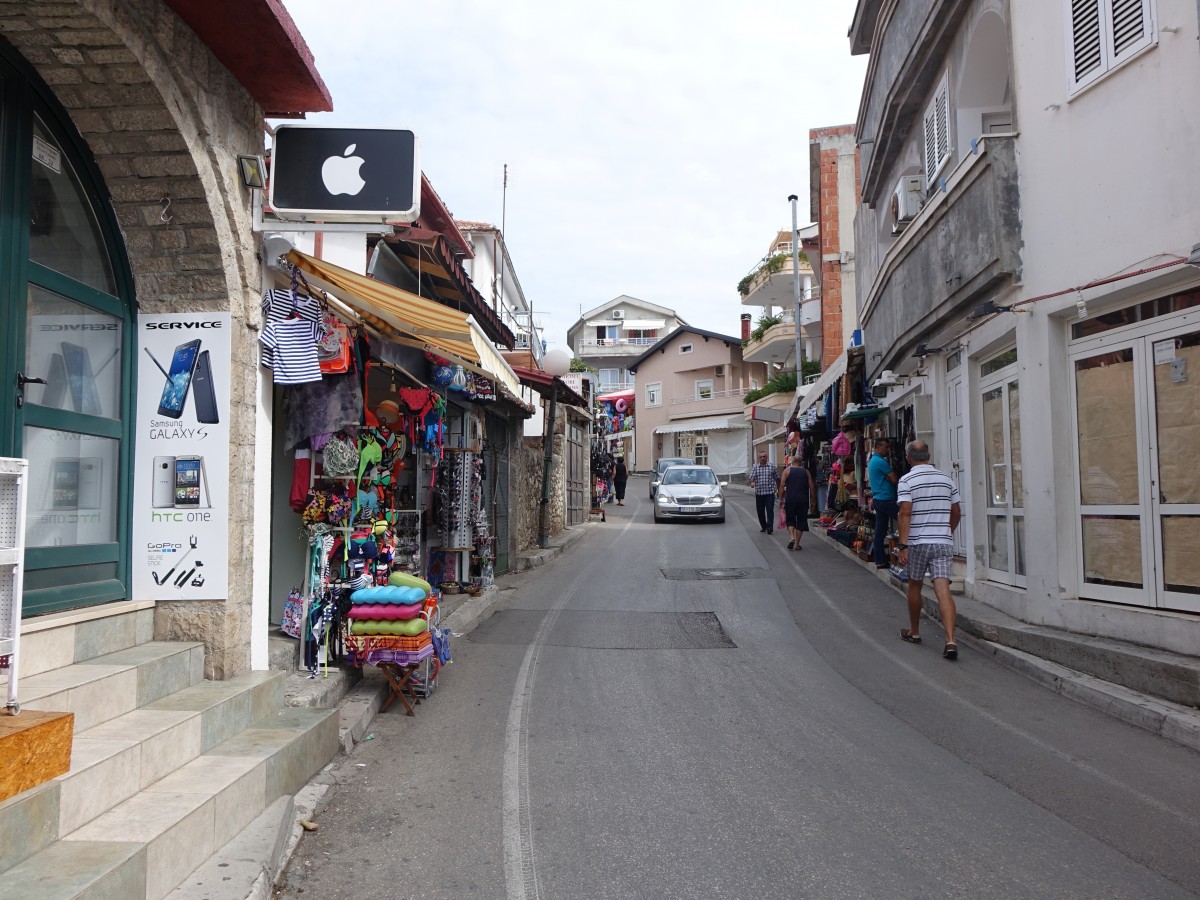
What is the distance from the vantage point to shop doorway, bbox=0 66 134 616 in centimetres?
457

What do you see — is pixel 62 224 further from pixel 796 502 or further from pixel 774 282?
pixel 774 282

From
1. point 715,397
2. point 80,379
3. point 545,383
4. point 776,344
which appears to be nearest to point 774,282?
point 776,344

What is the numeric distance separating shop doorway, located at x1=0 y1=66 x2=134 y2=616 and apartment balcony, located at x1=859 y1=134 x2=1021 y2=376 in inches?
296

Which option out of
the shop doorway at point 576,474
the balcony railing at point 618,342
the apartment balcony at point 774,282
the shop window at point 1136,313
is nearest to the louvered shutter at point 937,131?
the shop window at point 1136,313

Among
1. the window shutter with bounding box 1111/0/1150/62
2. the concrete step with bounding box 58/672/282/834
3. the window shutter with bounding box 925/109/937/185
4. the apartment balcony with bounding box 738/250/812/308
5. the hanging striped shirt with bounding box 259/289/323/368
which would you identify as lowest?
the concrete step with bounding box 58/672/282/834

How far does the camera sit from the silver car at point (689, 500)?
23.2 m

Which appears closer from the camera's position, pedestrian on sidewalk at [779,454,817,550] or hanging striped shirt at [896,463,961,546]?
hanging striped shirt at [896,463,961,546]

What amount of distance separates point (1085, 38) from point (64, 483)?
27.5ft

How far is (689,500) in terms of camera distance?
23250 millimetres

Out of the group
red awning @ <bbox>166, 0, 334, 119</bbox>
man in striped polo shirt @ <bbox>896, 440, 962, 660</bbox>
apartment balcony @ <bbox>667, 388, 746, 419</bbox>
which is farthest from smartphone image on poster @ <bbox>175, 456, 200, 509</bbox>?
apartment balcony @ <bbox>667, 388, 746, 419</bbox>

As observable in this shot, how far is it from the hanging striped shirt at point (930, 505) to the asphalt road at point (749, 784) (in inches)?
41.9

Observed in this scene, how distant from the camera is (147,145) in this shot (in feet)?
16.8

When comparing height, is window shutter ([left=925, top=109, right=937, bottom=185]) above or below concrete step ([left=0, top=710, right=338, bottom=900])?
above

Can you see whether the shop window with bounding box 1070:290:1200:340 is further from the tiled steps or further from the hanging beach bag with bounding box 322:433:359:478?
the tiled steps
